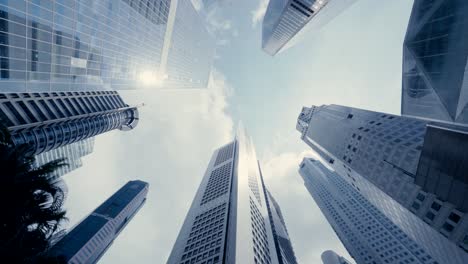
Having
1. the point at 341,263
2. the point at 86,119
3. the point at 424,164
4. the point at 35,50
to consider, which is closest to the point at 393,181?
the point at 424,164

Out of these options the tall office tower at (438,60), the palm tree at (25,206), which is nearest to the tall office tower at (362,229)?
the tall office tower at (438,60)

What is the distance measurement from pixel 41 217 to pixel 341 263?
630ft

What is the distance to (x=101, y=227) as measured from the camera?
150 m

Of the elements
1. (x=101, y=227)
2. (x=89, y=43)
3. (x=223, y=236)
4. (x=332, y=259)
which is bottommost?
(x=101, y=227)

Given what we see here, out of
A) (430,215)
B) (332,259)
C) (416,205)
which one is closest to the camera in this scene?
(430,215)

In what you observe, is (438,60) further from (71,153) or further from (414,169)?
(71,153)

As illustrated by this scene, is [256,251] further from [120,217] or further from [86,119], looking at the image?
[120,217]

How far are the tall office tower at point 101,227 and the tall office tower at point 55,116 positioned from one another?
2802 inches

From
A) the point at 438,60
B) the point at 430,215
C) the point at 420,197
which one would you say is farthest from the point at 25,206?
the point at 438,60

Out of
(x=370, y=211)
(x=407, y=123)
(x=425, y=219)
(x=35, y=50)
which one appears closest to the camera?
(x=35, y=50)

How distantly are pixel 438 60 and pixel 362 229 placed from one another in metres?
115

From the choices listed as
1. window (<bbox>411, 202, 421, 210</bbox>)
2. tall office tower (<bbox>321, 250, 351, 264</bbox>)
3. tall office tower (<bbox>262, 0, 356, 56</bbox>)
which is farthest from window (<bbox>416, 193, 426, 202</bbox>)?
tall office tower (<bbox>321, 250, 351, 264</bbox>)

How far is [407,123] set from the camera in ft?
181

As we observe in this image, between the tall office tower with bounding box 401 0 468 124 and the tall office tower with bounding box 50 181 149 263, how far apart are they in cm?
16598
